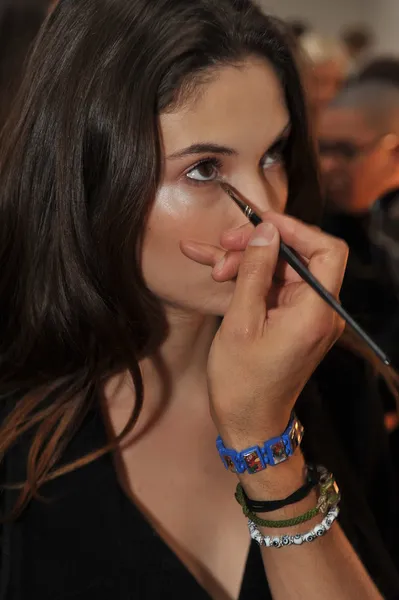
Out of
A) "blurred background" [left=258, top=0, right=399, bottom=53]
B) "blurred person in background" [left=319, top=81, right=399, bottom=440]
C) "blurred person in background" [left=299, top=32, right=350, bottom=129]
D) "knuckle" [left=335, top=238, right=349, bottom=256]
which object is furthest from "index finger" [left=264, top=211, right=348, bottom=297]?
"blurred background" [left=258, top=0, right=399, bottom=53]

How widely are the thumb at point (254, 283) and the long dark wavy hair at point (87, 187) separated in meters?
0.15

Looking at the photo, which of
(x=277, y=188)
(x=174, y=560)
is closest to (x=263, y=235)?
(x=277, y=188)

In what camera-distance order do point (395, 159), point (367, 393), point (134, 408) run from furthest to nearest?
point (395, 159)
point (367, 393)
point (134, 408)

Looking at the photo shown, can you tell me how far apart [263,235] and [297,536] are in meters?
0.30

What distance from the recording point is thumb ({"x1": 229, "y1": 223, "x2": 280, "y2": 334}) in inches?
26.1

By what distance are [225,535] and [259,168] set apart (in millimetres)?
441

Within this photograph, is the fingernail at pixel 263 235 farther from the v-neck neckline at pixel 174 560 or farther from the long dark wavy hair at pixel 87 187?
the v-neck neckline at pixel 174 560

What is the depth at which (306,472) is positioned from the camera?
0.73 metres

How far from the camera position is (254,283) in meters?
0.66

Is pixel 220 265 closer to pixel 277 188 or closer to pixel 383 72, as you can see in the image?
pixel 277 188

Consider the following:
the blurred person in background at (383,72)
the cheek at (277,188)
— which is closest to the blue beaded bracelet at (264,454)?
the cheek at (277,188)

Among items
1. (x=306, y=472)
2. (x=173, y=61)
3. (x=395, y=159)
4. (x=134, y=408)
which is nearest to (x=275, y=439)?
(x=306, y=472)

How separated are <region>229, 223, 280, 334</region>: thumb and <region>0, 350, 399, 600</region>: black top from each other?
0.79 feet

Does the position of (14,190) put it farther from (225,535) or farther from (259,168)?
(225,535)
